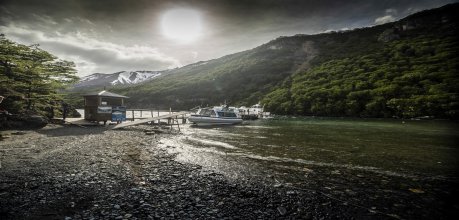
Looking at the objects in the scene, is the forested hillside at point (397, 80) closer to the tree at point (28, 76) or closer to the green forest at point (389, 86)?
the green forest at point (389, 86)

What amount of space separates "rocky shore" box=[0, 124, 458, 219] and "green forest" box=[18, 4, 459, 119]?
60784mm

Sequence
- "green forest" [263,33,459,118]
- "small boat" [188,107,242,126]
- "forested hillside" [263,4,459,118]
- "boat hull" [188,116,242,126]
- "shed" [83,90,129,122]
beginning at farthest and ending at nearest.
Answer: "forested hillside" [263,4,459,118] → "green forest" [263,33,459,118] → "small boat" [188,107,242,126] → "boat hull" [188,116,242,126] → "shed" [83,90,129,122]

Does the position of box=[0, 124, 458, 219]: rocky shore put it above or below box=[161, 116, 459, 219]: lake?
above

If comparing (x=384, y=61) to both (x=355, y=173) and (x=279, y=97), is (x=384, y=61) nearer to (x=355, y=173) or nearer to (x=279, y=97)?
(x=279, y=97)

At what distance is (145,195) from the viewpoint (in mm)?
5500

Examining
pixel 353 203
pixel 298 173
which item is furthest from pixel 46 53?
pixel 353 203

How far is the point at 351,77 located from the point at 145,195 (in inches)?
3732

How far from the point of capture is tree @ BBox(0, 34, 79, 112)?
1902cm

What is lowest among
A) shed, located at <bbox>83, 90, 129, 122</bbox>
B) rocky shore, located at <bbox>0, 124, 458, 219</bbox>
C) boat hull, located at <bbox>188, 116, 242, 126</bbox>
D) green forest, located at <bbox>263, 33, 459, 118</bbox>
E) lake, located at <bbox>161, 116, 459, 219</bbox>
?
lake, located at <bbox>161, 116, 459, 219</bbox>

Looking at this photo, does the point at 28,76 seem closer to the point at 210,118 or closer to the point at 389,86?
the point at 210,118

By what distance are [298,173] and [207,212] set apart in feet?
16.5

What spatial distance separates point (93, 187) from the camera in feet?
19.6

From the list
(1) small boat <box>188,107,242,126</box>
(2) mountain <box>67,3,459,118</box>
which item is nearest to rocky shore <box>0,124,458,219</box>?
(1) small boat <box>188,107,242,126</box>

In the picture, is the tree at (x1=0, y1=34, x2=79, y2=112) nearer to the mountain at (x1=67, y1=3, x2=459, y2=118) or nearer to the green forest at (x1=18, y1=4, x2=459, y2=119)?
the green forest at (x1=18, y1=4, x2=459, y2=119)
